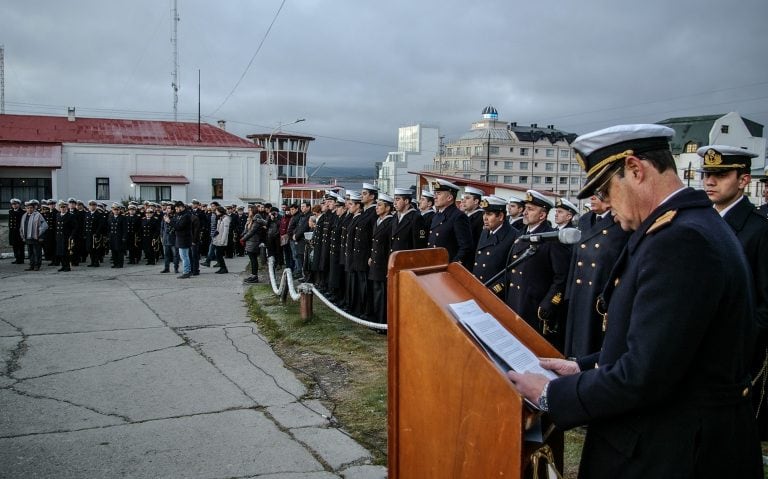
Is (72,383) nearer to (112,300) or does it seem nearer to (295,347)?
(295,347)

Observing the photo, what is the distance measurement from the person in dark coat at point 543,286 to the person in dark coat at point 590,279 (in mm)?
452

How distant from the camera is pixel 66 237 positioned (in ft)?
58.0

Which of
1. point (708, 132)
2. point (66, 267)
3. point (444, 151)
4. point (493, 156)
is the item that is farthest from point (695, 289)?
point (444, 151)

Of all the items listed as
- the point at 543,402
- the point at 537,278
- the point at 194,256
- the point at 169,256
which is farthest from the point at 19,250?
the point at 543,402

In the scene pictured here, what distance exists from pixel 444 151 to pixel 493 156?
34.5ft

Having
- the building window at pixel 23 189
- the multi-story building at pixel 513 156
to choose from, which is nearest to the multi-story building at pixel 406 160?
the multi-story building at pixel 513 156

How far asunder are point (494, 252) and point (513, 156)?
8436 cm

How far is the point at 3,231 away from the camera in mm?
26281

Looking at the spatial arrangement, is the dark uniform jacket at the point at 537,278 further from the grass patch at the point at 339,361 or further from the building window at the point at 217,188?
the building window at the point at 217,188

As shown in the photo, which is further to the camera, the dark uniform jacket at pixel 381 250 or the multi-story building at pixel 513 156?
the multi-story building at pixel 513 156

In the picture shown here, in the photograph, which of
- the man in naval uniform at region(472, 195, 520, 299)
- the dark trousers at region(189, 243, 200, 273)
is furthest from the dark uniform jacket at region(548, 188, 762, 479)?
the dark trousers at region(189, 243, 200, 273)

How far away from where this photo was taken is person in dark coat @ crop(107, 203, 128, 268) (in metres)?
18.1

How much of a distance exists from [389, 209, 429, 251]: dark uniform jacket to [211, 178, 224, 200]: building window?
125 ft

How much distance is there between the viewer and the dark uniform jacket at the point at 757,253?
4.27 m
